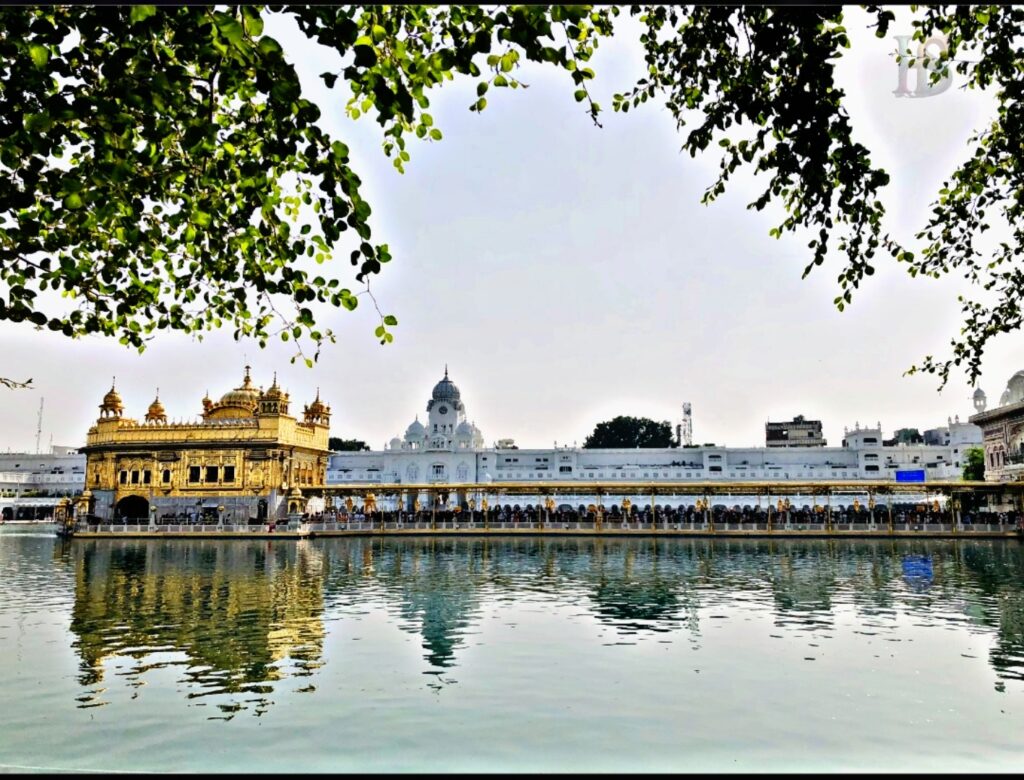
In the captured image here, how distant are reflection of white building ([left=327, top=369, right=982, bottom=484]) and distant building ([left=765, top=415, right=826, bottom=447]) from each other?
44.2 ft

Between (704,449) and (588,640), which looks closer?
(588,640)

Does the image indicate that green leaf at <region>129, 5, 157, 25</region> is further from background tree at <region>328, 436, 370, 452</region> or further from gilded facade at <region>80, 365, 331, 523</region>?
background tree at <region>328, 436, 370, 452</region>

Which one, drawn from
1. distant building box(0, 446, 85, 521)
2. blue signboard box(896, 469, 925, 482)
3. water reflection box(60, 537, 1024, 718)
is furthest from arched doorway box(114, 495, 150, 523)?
blue signboard box(896, 469, 925, 482)

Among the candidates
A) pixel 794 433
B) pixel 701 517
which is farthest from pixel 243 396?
pixel 794 433

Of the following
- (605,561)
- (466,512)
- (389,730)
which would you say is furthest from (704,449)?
(389,730)

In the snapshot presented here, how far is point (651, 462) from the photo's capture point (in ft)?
244

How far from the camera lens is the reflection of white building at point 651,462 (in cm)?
7119

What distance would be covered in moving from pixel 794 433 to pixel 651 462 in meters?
27.7

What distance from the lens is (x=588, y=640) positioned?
11898 millimetres

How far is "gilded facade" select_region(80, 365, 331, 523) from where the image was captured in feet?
144

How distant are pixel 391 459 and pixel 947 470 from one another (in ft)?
161

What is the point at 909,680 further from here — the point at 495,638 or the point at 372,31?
the point at 372,31

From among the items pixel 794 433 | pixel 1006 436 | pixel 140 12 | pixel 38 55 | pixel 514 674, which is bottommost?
pixel 514 674

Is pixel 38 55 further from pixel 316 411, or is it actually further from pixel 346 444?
pixel 346 444
